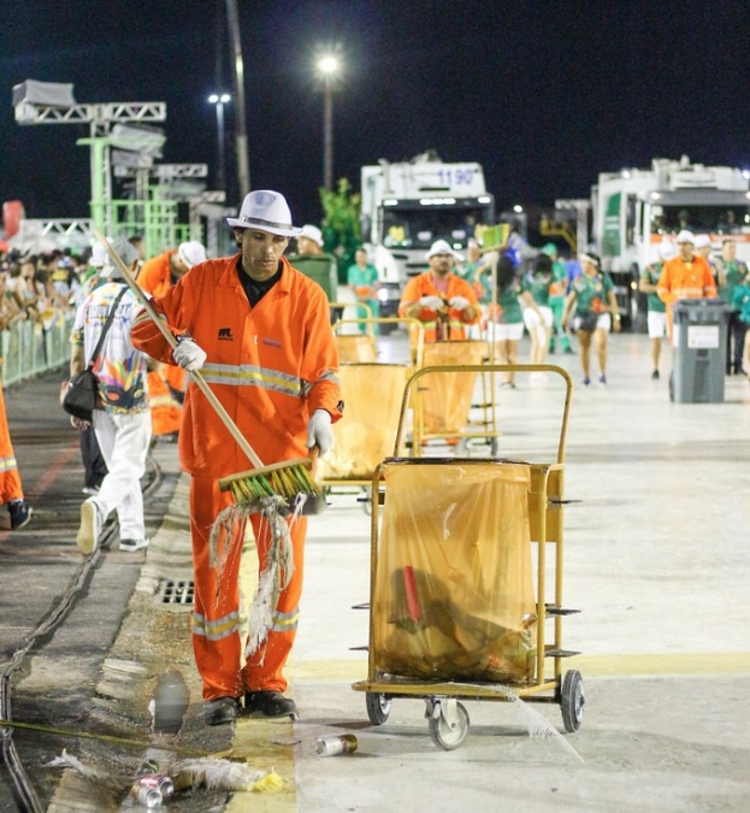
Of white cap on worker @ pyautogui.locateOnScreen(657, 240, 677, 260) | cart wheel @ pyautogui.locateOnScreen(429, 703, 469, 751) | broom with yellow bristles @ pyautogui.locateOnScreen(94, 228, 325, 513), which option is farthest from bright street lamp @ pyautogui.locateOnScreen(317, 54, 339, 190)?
cart wheel @ pyautogui.locateOnScreen(429, 703, 469, 751)

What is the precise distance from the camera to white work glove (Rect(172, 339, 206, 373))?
6512 mm

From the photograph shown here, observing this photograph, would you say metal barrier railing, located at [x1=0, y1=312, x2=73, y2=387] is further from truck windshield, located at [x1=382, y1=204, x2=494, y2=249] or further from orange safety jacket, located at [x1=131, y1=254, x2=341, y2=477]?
orange safety jacket, located at [x1=131, y1=254, x2=341, y2=477]

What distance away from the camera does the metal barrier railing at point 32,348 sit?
24125 mm

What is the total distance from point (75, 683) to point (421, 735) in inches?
64.6

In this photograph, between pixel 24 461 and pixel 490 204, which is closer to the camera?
pixel 24 461

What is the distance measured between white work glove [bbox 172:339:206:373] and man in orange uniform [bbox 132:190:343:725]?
0.04m

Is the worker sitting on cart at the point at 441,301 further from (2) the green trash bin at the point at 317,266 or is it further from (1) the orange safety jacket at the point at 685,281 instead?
(1) the orange safety jacket at the point at 685,281

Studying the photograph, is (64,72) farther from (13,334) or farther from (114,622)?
(114,622)

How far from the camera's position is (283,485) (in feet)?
21.2

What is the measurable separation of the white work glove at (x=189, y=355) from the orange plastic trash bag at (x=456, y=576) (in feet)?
2.81

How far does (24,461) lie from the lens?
15.5 metres

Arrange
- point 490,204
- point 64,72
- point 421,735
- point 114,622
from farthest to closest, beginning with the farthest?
point 64,72 < point 490,204 < point 114,622 < point 421,735

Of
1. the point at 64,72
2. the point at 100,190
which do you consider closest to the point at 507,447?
the point at 100,190

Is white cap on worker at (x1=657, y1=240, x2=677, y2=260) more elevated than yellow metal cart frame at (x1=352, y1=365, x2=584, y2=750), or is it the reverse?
white cap on worker at (x1=657, y1=240, x2=677, y2=260)
